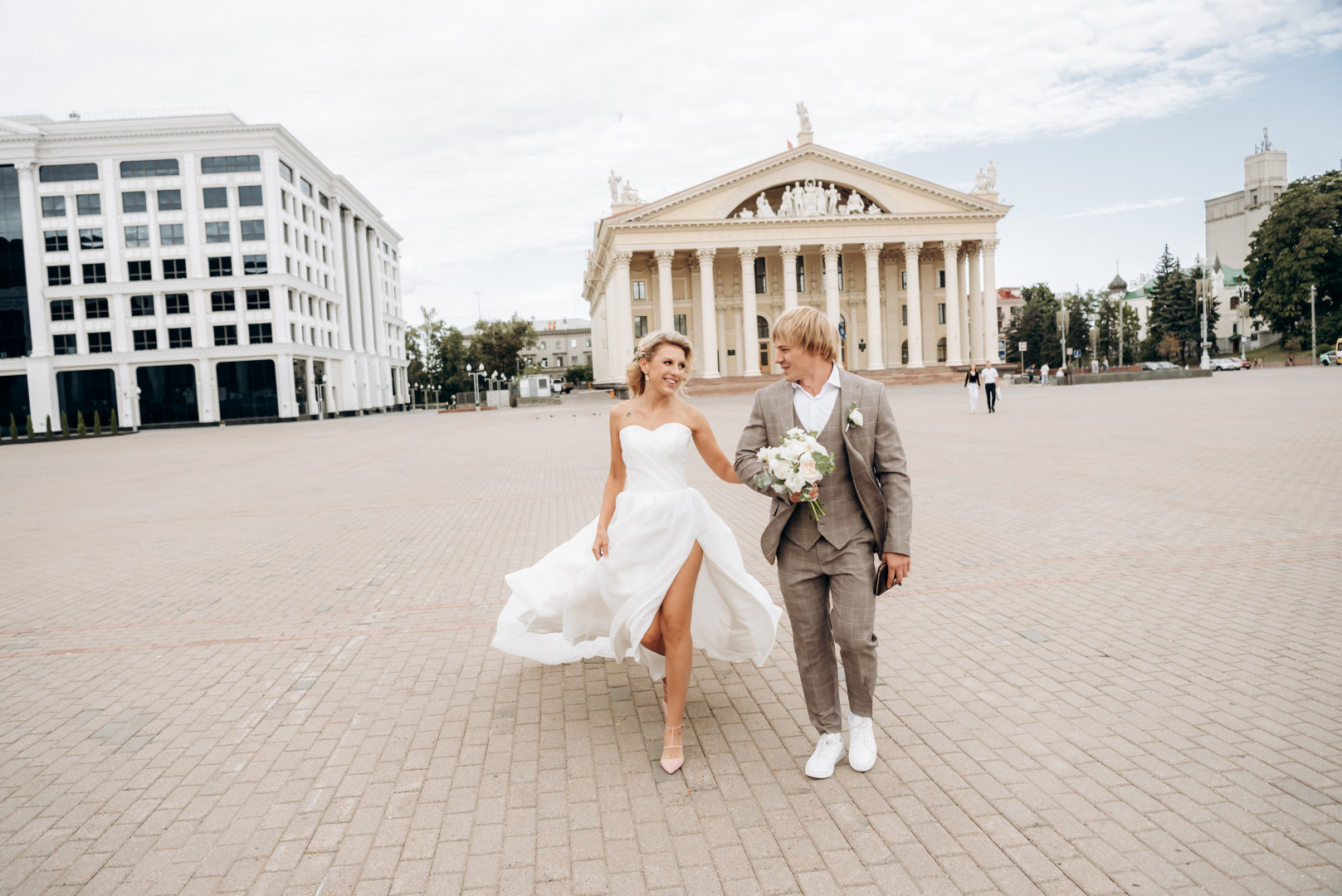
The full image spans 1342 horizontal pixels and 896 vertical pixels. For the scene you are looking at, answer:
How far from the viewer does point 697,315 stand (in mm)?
71375

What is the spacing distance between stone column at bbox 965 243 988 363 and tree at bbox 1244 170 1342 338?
28.6m

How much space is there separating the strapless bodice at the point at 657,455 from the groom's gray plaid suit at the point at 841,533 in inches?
14.3

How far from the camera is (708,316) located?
66625 mm

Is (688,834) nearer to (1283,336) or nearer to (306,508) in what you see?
(306,508)

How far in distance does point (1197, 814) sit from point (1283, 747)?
881 mm

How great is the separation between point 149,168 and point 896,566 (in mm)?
69820

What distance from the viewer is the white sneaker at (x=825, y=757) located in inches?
145

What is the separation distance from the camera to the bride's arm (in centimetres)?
411

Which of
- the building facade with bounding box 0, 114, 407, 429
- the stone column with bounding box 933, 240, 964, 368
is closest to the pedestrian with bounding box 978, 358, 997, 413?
the stone column with bounding box 933, 240, 964, 368

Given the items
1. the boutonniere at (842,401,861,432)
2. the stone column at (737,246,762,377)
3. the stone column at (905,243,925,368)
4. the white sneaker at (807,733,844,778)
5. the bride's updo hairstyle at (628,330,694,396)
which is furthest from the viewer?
the stone column at (905,243,925,368)

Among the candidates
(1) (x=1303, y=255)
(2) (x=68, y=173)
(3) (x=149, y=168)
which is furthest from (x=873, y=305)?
(2) (x=68, y=173)

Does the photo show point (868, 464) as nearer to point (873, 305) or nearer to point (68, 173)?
point (873, 305)

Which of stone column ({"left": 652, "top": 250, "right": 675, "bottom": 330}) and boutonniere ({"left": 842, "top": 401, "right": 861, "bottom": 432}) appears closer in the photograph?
boutonniere ({"left": 842, "top": 401, "right": 861, "bottom": 432})

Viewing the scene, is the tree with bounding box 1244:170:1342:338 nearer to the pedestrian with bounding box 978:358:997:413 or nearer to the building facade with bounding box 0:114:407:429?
the pedestrian with bounding box 978:358:997:413
